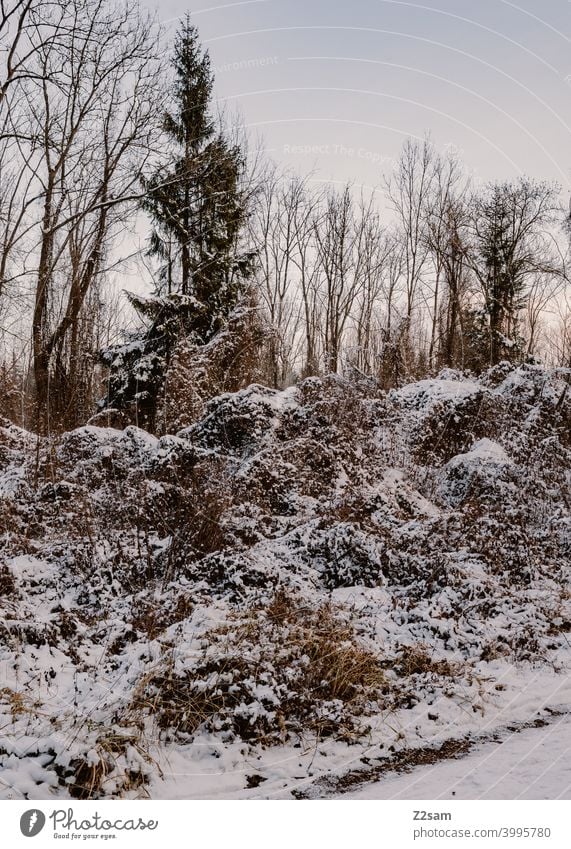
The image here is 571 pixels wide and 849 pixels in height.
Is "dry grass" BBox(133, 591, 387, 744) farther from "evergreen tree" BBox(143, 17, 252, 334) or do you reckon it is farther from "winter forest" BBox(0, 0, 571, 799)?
"evergreen tree" BBox(143, 17, 252, 334)

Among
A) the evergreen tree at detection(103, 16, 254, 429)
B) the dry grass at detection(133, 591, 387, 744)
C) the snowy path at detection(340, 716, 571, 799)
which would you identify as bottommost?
the snowy path at detection(340, 716, 571, 799)

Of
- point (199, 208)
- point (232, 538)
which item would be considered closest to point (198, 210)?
point (199, 208)

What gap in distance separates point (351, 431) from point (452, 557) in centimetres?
403

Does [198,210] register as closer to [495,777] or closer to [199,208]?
[199,208]

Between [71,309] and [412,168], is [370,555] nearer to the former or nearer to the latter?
[71,309]

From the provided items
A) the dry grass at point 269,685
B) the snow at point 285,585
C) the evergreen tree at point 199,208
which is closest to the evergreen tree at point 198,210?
the evergreen tree at point 199,208

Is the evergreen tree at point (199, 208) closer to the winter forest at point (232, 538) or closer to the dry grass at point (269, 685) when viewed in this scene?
the winter forest at point (232, 538)
